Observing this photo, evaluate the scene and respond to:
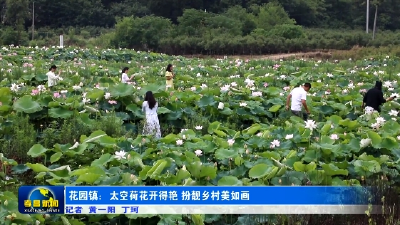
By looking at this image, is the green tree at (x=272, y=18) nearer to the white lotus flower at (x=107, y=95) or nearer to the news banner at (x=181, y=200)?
the white lotus flower at (x=107, y=95)

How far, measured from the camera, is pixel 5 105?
6.63m

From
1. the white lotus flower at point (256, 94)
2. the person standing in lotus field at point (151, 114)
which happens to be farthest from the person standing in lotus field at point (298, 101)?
the person standing in lotus field at point (151, 114)

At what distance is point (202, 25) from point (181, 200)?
30701 millimetres

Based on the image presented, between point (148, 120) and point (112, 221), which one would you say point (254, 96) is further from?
point (112, 221)

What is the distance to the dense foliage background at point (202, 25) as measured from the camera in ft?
94.5

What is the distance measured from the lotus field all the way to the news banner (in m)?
0.08

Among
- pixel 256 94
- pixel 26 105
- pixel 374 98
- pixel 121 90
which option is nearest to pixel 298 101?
pixel 256 94

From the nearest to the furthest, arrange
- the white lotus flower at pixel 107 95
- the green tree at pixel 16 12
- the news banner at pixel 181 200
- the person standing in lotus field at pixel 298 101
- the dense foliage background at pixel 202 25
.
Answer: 1. the news banner at pixel 181 200
2. the white lotus flower at pixel 107 95
3. the person standing in lotus field at pixel 298 101
4. the dense foliage background at pixel 202 25
5. the green tree at pixel 16 12

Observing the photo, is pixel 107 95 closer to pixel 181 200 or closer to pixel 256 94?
pixel 256 94

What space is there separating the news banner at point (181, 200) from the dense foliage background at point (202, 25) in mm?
23663

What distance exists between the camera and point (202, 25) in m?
34.0

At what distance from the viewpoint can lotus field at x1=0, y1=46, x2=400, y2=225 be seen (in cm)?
437

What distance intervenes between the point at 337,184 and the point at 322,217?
0.49 m

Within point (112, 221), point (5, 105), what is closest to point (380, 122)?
point (112, 221)
